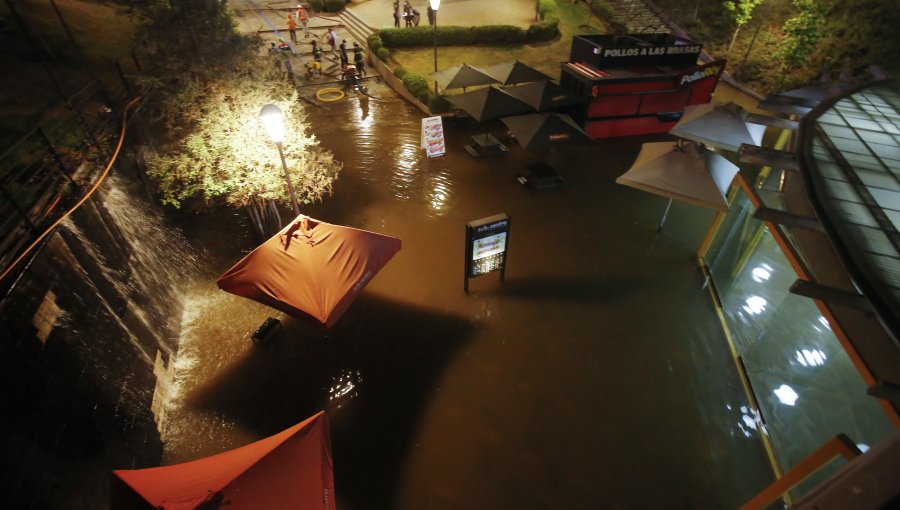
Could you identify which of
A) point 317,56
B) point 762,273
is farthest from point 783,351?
point 317,56

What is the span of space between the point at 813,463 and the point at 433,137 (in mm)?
13190

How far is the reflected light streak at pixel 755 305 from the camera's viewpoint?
30.6 ft

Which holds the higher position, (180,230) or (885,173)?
(885,173)

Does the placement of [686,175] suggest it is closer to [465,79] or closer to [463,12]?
[465,79]

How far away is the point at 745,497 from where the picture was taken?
23.0 feet

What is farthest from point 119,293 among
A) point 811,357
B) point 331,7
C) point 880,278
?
point 331,7

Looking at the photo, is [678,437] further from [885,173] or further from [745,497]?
[885,173]

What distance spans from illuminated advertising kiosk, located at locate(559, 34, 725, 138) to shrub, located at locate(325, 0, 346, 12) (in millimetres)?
20063

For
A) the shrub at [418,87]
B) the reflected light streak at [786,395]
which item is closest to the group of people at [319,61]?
the shrub at [418,87]

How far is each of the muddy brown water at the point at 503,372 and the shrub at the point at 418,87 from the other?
7318 millimetres

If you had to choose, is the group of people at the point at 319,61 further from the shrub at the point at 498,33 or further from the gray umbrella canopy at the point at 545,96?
the gray umbrella canopy at the point at 545,96

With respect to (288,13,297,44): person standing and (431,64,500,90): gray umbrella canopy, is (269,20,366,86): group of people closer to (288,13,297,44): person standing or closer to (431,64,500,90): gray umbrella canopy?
(288,13,297,44): person standing

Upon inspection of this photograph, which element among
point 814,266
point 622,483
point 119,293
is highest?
point 814,266

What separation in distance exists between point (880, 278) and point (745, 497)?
4.48 metres
